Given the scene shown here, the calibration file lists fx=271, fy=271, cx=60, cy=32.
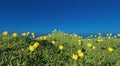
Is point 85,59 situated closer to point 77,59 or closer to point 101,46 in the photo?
point 77,59

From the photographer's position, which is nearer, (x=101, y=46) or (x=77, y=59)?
(x=77, y=59)

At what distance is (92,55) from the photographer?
8.58 meters

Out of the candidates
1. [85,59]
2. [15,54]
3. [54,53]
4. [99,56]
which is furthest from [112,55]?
[15,54]

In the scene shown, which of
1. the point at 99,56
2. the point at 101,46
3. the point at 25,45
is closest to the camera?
the point at 25,45

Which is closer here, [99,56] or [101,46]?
[99,56]

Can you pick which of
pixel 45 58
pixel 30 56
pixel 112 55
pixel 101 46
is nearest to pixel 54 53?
pixel 45 58

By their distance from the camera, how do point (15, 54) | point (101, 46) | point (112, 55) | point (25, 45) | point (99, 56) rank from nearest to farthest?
point (15, 54) < point (25, 45) < point (99, 56) < point (112, 55) < point (101, 46)

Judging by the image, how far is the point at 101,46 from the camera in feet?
34.1

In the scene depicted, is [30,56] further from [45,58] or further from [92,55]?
[92,55]

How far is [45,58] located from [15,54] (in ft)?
2.91

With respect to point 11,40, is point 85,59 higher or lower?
lower

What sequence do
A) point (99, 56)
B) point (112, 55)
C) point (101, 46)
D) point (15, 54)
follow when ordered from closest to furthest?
point (15, 54) → point (99, 56) → point (112, 55) → point (101, 46)

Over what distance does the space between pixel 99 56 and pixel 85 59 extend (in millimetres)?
674

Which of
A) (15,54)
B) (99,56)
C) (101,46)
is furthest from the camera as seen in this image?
(101,46)
